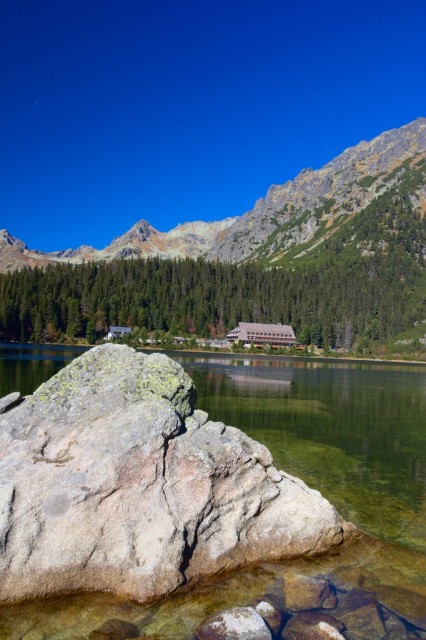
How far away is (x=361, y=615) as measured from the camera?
9.12m

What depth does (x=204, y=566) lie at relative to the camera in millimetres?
10523

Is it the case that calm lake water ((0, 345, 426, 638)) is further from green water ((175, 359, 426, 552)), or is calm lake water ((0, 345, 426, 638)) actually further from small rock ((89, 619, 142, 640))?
small rock ((89, 619, 142, 640))

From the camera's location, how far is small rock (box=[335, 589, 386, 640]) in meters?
8.59

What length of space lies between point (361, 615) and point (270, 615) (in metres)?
1.88

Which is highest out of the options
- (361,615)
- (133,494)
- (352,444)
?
(133,494)

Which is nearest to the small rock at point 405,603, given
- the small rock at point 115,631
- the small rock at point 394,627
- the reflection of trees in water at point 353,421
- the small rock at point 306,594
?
the small rock at point 394,627

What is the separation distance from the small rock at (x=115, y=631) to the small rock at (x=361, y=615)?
13.3 feet

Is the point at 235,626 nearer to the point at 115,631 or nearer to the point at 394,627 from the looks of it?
the point at 115,631

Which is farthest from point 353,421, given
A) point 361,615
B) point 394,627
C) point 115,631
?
point 115,631

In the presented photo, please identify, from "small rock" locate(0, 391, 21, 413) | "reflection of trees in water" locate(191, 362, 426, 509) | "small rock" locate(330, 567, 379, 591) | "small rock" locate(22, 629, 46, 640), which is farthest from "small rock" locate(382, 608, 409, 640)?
"small rock" locate(0, 391, 21, 413)

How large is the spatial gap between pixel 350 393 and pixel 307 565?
1995 inches

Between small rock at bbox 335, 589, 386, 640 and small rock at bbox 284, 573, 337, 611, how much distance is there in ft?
0.94

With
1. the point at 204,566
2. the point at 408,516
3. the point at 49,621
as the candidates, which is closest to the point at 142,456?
the point at 204,566

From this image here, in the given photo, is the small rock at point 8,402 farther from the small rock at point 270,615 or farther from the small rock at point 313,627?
the small rock at point 313,627
